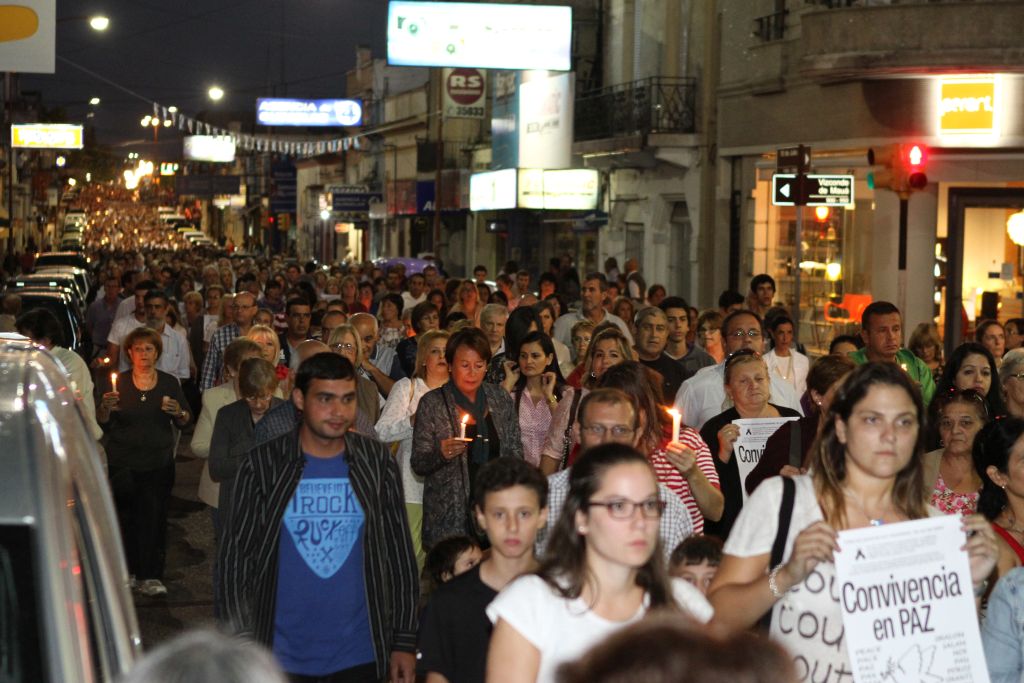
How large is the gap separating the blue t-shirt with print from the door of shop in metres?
17.1

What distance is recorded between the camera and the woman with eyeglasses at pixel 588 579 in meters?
4.23

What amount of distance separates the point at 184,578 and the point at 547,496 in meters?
6.25

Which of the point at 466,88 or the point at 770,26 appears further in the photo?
the point at 466,88

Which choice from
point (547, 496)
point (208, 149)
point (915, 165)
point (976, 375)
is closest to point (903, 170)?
point (915, 165)

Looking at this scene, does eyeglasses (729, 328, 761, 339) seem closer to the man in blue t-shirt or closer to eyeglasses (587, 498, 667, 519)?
the man in blue t-shirt

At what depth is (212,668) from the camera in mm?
2176

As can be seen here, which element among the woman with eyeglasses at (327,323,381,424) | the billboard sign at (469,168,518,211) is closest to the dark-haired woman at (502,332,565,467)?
the woman with eyeglasses at (327,323,381,424)

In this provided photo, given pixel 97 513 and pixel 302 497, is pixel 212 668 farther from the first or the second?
pixel 302 497

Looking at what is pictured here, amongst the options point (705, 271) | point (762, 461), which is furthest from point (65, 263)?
point (762, 461)

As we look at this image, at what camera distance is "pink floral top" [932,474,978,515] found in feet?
23.3

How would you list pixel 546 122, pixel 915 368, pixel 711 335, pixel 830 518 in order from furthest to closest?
pixel 546 122 → pixel 711 335 → pixel 915 368 → pixel 830 518

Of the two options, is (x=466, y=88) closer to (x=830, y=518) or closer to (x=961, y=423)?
(x=961, y=423)

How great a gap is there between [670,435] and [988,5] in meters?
14.5

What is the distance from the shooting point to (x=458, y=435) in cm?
880
